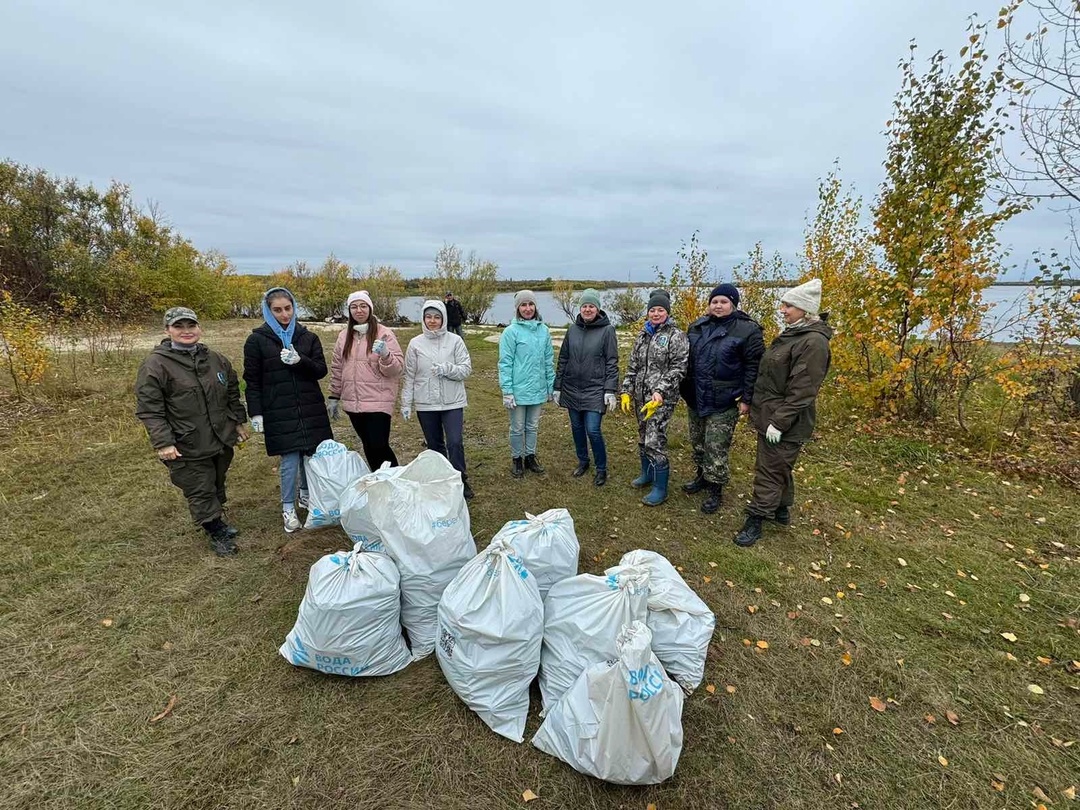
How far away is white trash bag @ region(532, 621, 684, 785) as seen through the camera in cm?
157

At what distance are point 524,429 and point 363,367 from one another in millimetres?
1683

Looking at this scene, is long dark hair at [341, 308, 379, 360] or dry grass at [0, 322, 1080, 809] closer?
dry grass at [0, 322, 1080, 809]

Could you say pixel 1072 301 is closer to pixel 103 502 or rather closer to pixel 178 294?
pixel 103 502

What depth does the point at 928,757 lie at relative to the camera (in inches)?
75.0

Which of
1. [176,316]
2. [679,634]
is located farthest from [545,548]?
[176,316]

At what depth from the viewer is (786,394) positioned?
3117 millimetres

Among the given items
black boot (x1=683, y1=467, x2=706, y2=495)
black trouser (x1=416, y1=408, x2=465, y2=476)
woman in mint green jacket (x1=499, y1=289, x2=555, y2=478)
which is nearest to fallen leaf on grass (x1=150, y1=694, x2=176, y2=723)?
black trouser (x1=416, y1=408, x2=465, y2=476)

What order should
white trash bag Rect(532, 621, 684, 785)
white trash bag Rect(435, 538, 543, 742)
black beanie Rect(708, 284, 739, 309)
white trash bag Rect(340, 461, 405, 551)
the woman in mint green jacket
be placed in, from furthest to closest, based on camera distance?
the woman in mint green jacket
black beanie Rect(708, 284, 739, 309)
white trash bag Rect(340, 461, 405, 551)
white trash bag Rect(435, 538, 543, 742)
white trash bag Rect(532, 621, 684, 785)

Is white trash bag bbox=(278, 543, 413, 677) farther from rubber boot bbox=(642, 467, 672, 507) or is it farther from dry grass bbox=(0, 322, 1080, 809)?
rubber boot bbox=(642, 467, 672, 507)

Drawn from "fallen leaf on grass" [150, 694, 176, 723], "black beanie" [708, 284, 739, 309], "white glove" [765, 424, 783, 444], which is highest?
"black beanie" [708, 284, 739, 309]

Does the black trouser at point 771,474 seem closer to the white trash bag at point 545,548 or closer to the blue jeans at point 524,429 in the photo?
the white trash bag at point 545,548

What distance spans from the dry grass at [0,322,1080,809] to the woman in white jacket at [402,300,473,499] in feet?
2.84

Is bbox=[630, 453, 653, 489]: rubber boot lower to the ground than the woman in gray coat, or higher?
lower

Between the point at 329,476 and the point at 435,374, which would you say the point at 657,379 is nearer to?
the point at 435,374
